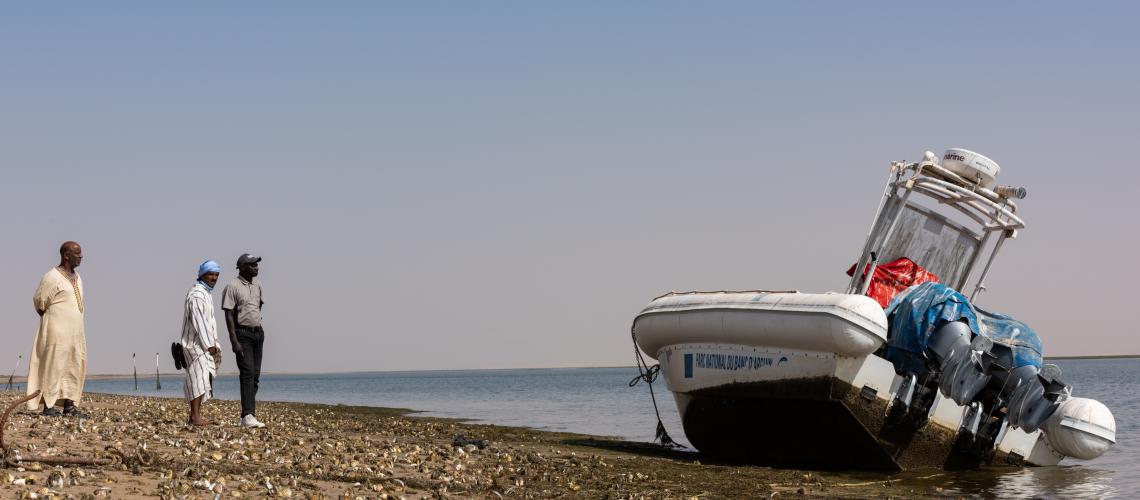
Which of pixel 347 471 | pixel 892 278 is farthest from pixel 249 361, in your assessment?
Result: pixel 892 278

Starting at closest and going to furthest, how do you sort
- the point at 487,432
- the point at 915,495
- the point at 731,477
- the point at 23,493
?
the point at 23,493 → the point at 915,495 → the point at 731,477 → the point at 487,432

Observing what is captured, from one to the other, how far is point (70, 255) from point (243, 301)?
6.76 ft

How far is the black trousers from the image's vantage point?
11.7 metres

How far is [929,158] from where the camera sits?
12.8m

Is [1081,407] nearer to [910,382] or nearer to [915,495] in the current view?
[910,382]

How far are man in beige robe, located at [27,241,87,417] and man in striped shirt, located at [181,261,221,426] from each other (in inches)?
59.4

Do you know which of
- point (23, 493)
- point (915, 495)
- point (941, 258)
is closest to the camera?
point (23, 493)

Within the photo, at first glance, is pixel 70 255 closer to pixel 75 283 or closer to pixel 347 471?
pixel 75 283

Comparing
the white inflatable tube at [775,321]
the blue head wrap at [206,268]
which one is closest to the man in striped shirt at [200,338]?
the blue head wrap at [206,268]

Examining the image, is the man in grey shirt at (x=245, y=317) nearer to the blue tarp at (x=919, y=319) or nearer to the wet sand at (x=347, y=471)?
the wet sand at (x=347, y=471)

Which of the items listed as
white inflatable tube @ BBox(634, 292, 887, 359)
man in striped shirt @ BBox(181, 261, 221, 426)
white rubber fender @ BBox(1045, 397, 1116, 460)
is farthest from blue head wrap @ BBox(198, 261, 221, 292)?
white rubber fender @ BBox(1045, 397, 1116, 460)

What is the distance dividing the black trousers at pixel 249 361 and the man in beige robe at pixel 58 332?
1918 mm

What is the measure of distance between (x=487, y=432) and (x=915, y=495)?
8.70 metres

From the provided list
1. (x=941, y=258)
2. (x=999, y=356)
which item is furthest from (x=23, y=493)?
(x=941, y=258)
